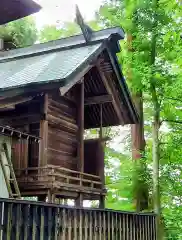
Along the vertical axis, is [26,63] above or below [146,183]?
above

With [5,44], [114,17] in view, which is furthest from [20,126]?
[5,44]

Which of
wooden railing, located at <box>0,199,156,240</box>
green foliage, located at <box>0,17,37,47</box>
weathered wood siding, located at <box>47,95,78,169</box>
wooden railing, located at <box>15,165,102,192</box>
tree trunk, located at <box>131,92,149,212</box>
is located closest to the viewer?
wooden railing, located at <box>0,199,156,240</box>

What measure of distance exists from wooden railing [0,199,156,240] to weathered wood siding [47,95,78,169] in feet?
13.7

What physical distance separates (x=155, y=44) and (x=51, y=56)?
374 centimetres

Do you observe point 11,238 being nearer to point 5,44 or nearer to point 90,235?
point 90,235

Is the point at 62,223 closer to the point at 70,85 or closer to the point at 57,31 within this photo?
the point at 70,85

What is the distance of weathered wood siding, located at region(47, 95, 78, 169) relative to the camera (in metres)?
13.8

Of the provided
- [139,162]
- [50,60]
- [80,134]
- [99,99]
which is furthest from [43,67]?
[139,162]

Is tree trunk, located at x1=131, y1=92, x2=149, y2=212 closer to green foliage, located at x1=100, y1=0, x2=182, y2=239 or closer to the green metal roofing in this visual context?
green foliage, located at x1=100, y1=0, x2=182, y2=239

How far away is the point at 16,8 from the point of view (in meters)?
6.33

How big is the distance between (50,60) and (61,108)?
1711 millimetres

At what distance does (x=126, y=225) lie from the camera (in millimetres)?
10102

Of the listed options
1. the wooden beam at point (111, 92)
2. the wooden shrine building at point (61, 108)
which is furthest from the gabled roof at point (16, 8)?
the wooden beam at point (111, 92)

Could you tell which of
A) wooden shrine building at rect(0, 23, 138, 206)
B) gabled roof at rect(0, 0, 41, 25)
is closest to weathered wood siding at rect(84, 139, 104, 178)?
wooden shrine building at rect(0, 23, 138, 206)
